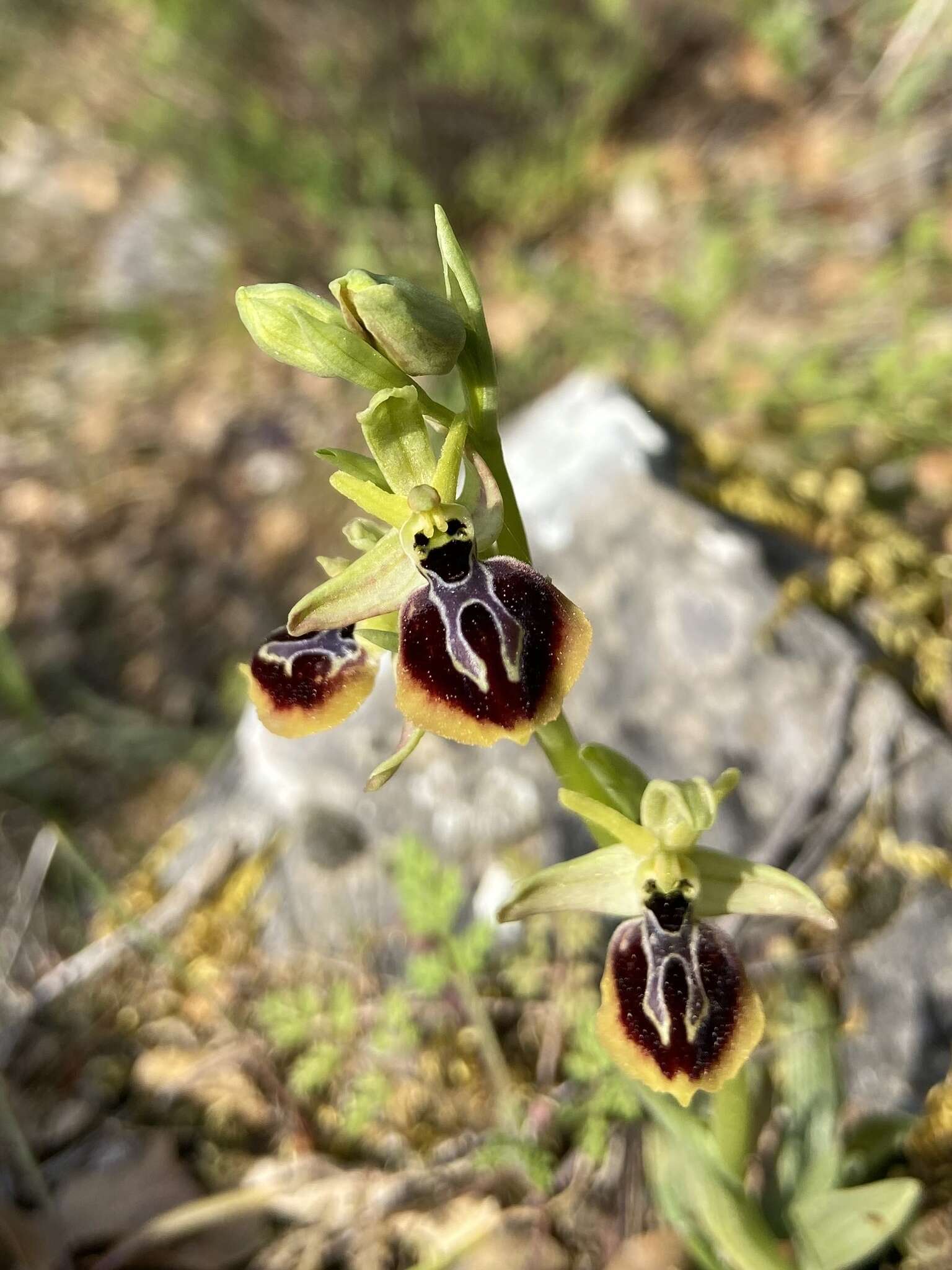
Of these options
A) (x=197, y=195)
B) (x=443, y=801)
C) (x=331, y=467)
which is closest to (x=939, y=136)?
(x=331, y=467)

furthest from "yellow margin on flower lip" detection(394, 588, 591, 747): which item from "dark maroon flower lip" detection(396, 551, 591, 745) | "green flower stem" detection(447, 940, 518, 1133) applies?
"green flower stem" detection(447, 940, 518, 1133)

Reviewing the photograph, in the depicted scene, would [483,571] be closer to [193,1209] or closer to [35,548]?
[193,1209]

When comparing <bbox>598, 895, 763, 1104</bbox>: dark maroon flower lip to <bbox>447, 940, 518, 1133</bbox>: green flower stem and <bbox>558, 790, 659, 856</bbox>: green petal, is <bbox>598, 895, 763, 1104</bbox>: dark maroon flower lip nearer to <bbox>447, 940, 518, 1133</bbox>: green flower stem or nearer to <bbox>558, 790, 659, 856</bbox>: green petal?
<bbox>558, 790, 659, 856</bbox>: green petal

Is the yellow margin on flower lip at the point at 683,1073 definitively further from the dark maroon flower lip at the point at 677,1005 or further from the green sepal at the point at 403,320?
the green sepal at the point at 403,320

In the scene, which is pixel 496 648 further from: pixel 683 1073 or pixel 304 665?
pixel 683 1073

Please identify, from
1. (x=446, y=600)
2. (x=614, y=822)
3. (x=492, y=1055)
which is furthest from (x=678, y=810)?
(x=492, y=1055)

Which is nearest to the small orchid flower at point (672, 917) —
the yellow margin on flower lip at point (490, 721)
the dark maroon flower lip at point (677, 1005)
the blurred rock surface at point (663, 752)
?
the dark maroon flower lip at point (677, 1005)
